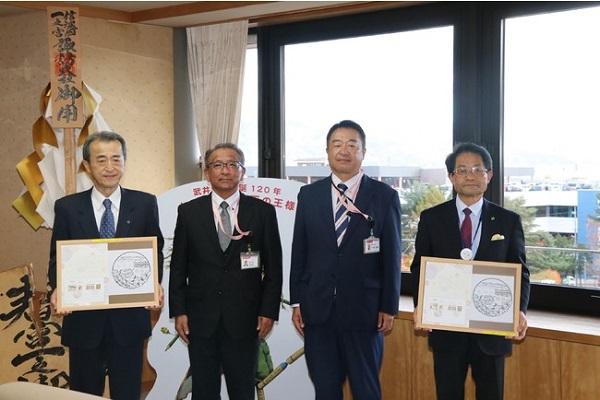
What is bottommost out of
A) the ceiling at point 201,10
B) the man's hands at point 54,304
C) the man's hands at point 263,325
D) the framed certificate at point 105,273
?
the man's hands at point 263,325

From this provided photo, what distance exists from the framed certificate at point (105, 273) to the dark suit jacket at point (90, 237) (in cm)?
5

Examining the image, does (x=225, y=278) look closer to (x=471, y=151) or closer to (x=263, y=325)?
(x=263, y=325)

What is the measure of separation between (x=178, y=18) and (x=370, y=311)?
2949mm

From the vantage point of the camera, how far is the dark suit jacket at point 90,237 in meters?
3.04

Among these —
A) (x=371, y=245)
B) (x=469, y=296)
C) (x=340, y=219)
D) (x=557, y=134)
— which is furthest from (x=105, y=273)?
(x=557, y=134)

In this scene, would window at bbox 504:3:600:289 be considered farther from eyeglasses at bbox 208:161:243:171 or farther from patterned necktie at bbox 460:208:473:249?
eyeglasses at bbox 208:161:243:171

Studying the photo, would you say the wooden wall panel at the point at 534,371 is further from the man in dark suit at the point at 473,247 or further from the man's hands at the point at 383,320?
the man's hands at the point at 383,320

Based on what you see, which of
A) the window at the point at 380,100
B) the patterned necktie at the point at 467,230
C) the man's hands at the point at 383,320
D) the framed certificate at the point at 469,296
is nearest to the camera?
the framed certificate at the point at 469,296

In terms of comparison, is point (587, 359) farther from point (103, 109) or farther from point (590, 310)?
point (103, 109)

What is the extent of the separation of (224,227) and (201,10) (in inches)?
86.5

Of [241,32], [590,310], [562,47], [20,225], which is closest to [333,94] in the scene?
[241,32]

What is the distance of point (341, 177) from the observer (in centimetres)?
312

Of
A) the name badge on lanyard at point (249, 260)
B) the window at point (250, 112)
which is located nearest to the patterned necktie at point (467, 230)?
the name badge on lanyard at point (249, 260)

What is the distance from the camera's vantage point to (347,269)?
119 inches
